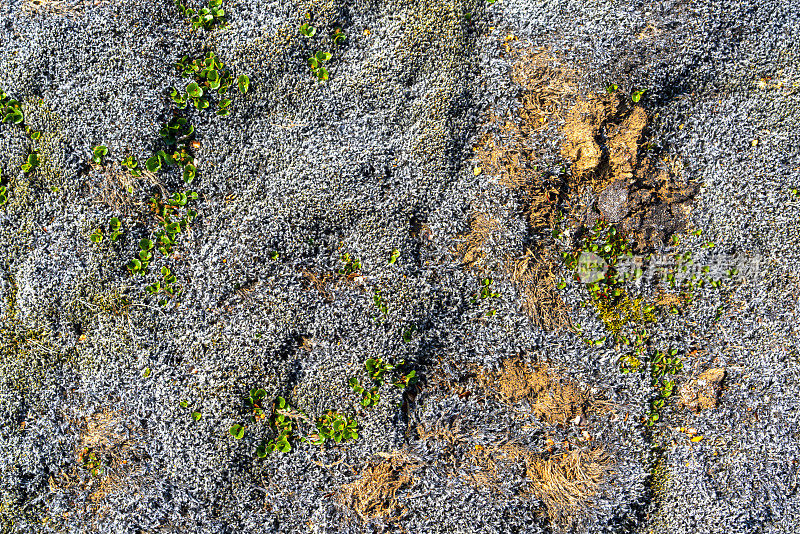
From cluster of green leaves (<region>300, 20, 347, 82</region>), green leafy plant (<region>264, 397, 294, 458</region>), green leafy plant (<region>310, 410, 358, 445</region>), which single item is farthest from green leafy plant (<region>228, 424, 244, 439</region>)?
cluster of green leaves (<region>300, 20, 347, 82</region>)

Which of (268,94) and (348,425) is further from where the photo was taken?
(268,94)

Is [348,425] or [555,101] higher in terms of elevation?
[555,101]

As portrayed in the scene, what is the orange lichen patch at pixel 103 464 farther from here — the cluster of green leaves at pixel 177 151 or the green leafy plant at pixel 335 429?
the cluster of green leaves at pixel 177 151

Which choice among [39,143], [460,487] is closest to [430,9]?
[39,143]

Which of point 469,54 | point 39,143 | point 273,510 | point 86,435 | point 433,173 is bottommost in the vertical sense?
point 273,510

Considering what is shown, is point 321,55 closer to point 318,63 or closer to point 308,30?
point 318,63

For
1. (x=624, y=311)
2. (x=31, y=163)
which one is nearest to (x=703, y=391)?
(x=624, y=311)

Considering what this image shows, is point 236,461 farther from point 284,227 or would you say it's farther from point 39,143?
point 39,143
